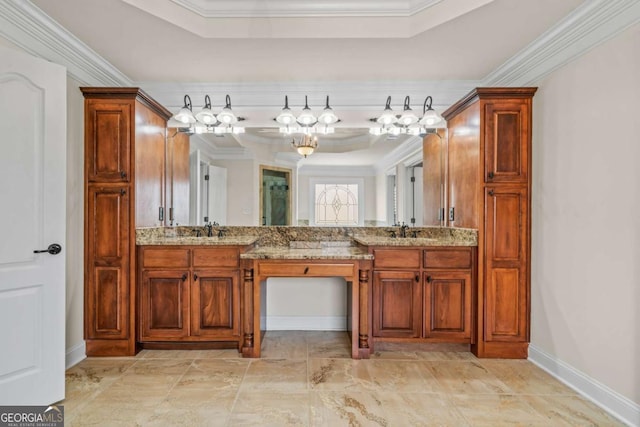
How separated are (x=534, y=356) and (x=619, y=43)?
2.20m

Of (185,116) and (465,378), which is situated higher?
(185,116)

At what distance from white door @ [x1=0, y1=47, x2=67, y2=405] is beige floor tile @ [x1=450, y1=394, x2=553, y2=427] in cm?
244

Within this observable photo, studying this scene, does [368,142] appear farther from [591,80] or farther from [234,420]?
[234,420]

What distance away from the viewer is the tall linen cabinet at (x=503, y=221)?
259 centimetres

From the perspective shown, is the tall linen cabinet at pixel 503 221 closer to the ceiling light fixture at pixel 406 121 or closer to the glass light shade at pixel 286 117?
the ceiling light fixture at pixel 406 121

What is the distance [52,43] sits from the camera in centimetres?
230

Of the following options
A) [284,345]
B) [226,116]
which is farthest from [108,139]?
[284,345]

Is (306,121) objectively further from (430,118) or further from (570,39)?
(570,39)

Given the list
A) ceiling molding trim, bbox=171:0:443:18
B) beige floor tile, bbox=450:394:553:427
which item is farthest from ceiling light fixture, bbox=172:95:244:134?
beige floor tile, bbox=450:394:553:427

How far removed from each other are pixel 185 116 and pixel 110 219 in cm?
107

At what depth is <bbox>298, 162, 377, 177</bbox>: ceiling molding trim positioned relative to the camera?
10.8 feet

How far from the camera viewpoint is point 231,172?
3.30 meters

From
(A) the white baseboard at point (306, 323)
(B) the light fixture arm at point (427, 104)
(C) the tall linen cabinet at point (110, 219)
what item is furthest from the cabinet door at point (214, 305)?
(B) the light fixture arm at point (427, 104)

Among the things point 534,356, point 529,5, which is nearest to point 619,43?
point 529,5
